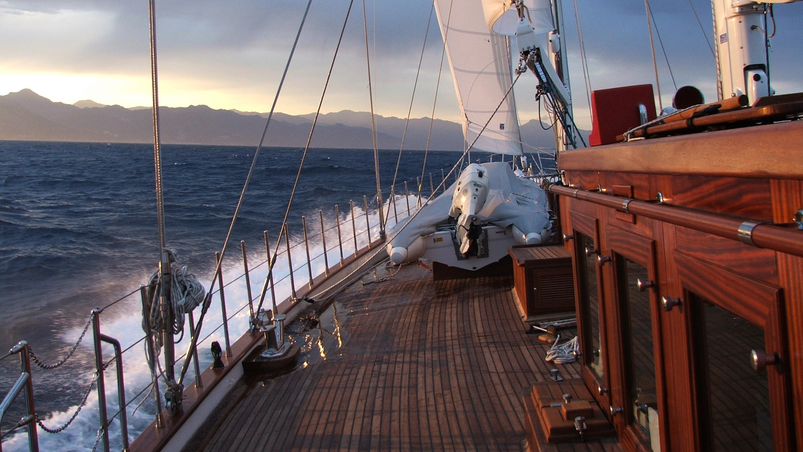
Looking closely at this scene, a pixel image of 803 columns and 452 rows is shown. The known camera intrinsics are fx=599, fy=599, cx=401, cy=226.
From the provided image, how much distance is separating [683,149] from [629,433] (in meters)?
1.14

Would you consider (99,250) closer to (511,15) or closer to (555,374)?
(511,15)

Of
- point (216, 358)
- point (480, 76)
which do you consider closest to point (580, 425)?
point (216, 358)

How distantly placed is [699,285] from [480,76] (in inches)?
498

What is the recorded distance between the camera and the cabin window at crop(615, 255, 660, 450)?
1760 millimetres

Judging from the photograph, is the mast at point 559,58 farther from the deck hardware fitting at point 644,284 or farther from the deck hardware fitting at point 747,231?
the deck hardware fitting at point 747,231

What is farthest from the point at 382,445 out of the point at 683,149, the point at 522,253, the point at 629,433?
the point at 522,253

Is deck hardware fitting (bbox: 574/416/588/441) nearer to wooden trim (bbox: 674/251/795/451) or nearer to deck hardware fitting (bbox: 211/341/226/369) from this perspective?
wooden trim (bbox: 674/251/795/451)

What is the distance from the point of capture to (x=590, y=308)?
2439 millimetres

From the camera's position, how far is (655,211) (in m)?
1.38

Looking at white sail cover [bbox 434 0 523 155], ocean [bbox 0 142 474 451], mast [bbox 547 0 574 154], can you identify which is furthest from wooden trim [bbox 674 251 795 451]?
white sail cover [bbox 434 0 523 155]

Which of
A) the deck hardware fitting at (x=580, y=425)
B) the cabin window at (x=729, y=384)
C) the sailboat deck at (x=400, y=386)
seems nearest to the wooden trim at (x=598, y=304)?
the deck hardware fitting at (x=580, y=425)

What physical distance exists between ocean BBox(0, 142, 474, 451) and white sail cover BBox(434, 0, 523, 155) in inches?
137

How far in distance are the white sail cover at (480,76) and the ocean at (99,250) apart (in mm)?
3486

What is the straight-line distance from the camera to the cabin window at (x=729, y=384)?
1.12 meters
